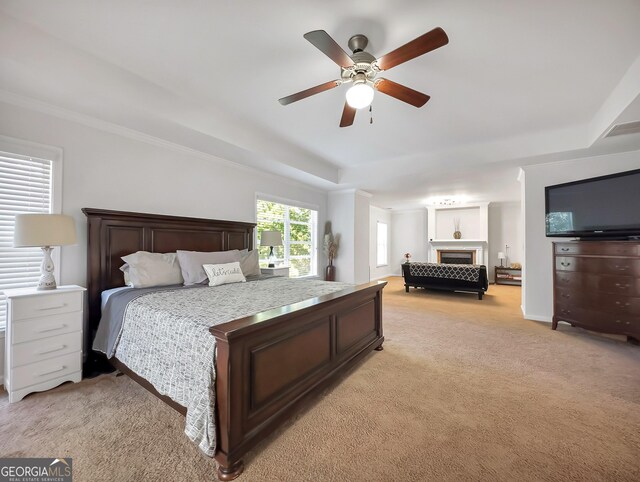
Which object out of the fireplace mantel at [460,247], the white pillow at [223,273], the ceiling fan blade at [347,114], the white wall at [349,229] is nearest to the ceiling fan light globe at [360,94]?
the ceiling fan blade at [347,114]

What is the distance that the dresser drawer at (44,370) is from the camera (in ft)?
6.81

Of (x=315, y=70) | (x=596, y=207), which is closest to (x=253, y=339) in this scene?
(x=315, y=70)

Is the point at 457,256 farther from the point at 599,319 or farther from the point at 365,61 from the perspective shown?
the point at 365,61

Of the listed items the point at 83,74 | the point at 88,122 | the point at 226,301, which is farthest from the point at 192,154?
the point at 226,301

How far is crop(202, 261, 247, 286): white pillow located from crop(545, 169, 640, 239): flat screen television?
170 inches

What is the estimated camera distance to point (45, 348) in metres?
2.19

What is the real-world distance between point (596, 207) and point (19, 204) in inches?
244

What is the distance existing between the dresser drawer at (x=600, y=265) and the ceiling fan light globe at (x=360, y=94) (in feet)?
11.5

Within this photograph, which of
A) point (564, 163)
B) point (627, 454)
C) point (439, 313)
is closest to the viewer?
point (627, 454)

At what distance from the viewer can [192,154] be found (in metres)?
3.71

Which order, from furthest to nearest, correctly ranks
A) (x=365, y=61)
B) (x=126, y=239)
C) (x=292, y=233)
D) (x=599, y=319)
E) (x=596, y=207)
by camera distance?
(x=292, y=233), (x=596, y=207), (x=599, y=319), (x=126, y=239), (x=365, y=61)

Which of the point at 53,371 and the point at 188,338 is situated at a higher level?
the point at 188,338

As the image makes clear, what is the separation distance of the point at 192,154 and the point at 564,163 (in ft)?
17.4

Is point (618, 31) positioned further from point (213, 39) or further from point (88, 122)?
point (88, 122)
